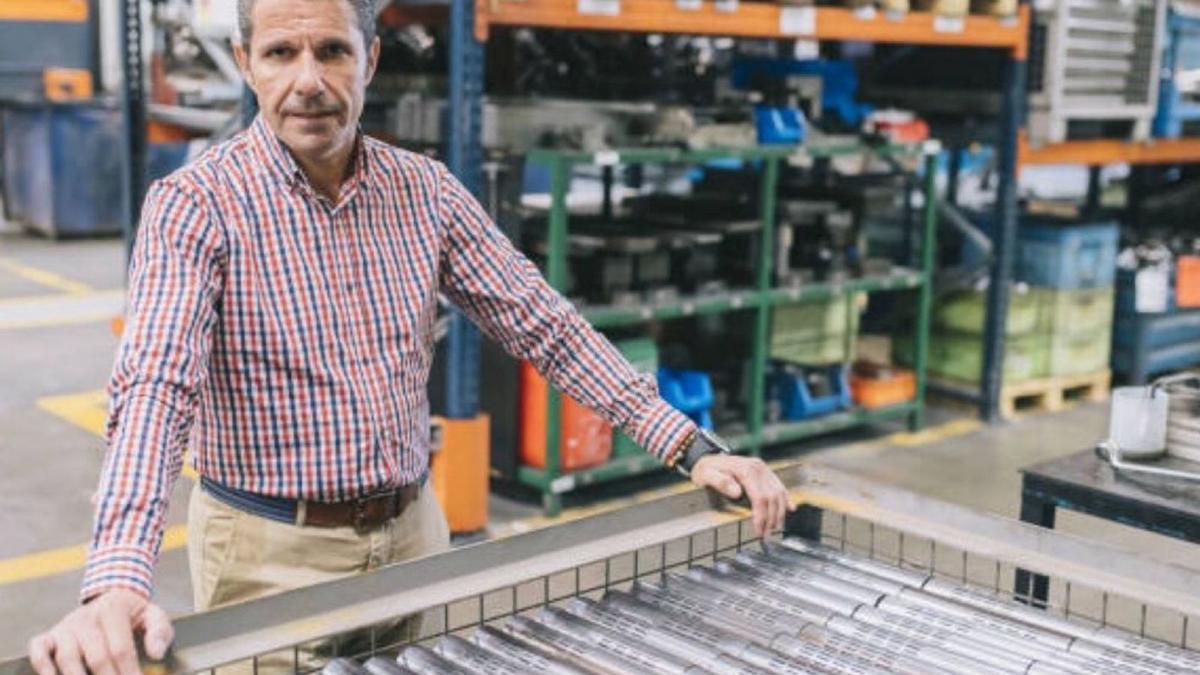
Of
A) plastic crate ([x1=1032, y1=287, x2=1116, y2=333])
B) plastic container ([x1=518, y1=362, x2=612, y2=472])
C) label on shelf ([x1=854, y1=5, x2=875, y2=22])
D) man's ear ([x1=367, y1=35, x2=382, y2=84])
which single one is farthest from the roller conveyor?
plastic crate ([x1=1032, y1=287, x2=1116, y2=333])

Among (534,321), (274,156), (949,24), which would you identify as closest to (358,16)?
(274,156)

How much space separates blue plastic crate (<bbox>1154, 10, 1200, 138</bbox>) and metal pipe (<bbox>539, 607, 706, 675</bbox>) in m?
7.22

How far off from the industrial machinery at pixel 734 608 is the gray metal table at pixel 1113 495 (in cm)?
105

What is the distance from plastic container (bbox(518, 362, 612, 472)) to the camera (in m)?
5.88

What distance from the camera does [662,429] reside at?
Answer: 2.35 meters

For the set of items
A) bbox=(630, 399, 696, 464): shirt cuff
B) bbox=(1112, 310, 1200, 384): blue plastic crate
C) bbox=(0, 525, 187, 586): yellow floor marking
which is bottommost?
bbox=(0, 525, 187, 586): yellow floor marking

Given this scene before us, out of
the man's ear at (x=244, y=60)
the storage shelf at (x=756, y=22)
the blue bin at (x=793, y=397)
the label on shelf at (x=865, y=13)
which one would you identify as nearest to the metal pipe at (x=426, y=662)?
the man's ear at (x=244, y=60)

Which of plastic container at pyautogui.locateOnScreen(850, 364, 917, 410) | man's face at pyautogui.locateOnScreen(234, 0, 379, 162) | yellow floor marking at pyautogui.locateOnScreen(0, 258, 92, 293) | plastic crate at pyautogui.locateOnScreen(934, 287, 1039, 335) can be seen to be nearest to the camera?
man's face at pyautogui.locateOnScreen(234, 0, 379, 162)

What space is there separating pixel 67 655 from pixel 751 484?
1.08 m

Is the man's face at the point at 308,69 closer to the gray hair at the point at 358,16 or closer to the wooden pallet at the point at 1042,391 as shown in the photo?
the gray hair at the point at 358,16

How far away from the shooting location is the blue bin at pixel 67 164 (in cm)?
1254

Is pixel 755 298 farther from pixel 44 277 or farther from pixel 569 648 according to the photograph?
pixel 44 277

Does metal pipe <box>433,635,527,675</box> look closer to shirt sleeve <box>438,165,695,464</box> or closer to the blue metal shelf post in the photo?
shirt sleeve <box>438,165,695,464</box>

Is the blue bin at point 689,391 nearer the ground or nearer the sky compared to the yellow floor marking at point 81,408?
nearer the sky
